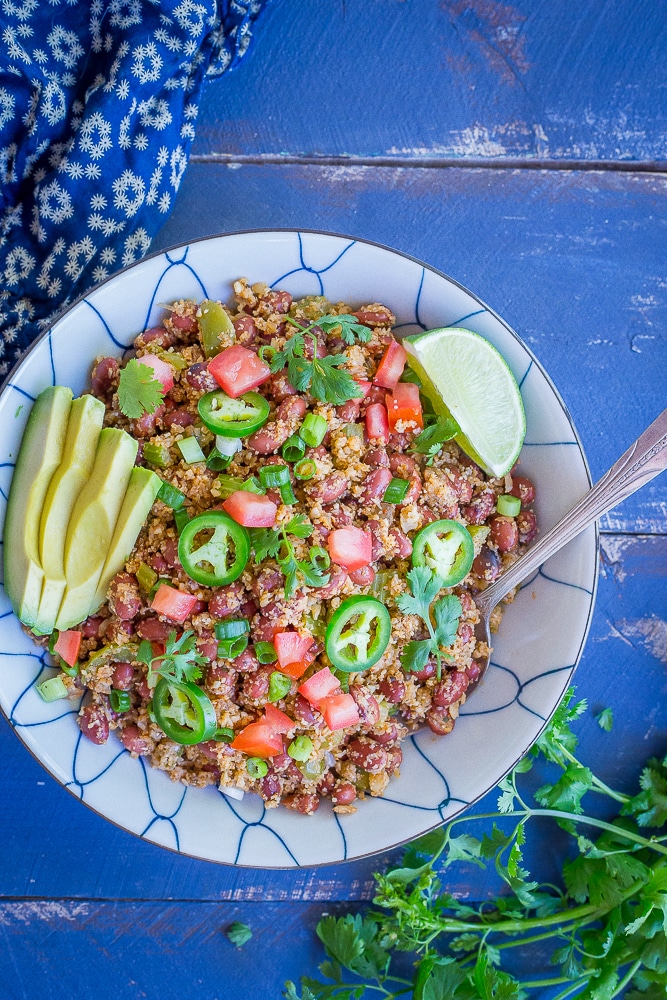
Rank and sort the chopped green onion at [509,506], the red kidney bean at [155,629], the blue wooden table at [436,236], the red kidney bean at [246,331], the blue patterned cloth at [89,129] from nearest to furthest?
1. the red kidney bean at [155,629]
2. the red kidney bean at [246,331]
3. the chopped green onion at [509,506]
4. the blue patterned cloth at [89,129]
5. the blue wooden table at [436,236]

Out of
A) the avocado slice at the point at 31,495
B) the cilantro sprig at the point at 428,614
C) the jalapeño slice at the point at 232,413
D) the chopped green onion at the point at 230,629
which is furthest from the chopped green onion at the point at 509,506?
the avocado slice at the point at 31,495

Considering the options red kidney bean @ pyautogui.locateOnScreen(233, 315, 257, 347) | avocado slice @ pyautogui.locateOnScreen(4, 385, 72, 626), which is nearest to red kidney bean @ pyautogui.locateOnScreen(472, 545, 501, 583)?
red kidney bean @ pyautogui.locateOnScreen(233, 315, 257, 347)

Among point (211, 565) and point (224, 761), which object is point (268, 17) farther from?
point (224, 761)

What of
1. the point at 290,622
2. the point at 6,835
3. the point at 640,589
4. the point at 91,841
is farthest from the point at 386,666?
the point at 6,835

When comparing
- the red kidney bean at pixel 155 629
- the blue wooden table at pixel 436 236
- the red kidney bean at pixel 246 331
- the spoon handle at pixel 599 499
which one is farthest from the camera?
the blue wooden table at pixel 436 236

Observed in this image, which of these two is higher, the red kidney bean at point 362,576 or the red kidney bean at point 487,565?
the red kidney bean at point 487,565

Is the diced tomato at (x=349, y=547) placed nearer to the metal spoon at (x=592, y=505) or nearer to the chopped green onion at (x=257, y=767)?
the metal spoon at (x=592, y=505)

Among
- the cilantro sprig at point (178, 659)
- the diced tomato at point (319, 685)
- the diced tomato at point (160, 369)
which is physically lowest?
the cilantro sprig at point (178, 659)
